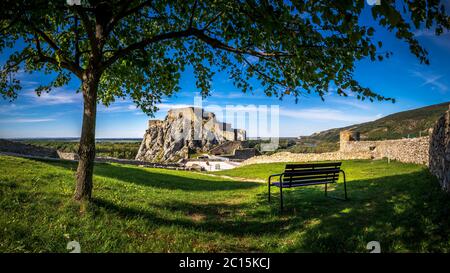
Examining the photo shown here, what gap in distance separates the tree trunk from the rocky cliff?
73932mm

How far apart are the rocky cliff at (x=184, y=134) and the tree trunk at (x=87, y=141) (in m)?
73.9

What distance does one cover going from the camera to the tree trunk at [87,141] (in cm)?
598

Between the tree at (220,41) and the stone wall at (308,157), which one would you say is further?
the stone wall at (308,157)

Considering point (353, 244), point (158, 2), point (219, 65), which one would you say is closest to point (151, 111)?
point (219, 65)

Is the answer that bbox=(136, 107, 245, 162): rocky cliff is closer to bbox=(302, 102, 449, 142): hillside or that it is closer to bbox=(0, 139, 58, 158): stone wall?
bbox=(302, 102, 449, 142): hillside

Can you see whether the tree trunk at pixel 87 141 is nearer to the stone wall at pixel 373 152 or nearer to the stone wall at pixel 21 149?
the stone wall at pixel 373 152

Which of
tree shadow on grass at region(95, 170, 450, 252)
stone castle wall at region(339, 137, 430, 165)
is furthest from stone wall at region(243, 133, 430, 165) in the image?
tree shadow on grass at region(95, 170, 450, 252)

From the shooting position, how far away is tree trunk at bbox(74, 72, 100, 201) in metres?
5.98

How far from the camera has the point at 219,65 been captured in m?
9.17

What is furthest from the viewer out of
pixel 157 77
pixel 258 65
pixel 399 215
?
pixel 157 77

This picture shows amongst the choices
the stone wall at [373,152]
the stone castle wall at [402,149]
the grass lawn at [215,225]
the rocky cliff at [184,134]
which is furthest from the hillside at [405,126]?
the rocky cliff at [184,134]

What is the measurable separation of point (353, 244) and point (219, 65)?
703cm

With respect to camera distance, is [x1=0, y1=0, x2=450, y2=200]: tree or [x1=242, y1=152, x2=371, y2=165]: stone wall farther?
[x1=242, y1=152, x2=371, y2=165]: stone wall

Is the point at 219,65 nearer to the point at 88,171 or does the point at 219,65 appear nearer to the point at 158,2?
the point at 158,2
